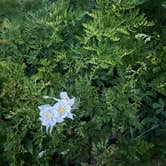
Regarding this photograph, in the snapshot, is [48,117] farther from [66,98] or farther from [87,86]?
[87,86]

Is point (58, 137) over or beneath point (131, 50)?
beneath

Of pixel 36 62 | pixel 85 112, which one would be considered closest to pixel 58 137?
pixel 85 112

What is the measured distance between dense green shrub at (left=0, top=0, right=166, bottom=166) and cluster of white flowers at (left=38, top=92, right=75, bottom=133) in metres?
0.06

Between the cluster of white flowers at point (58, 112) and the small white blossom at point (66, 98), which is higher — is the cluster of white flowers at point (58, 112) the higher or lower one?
the lower one

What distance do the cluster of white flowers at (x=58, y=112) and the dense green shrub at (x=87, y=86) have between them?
6 cm

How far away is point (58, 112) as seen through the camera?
229 cm

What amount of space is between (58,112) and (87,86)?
21 cm

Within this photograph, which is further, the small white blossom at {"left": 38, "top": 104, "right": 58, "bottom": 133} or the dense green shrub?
the dense green shrub

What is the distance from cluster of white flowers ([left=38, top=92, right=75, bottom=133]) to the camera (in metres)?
2.28

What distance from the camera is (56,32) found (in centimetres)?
262

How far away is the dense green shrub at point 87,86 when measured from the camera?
2.42 metres

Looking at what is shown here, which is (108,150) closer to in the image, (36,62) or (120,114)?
(120,114)

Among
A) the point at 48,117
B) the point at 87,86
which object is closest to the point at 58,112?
the point at 48,117

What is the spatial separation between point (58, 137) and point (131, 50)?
548 mm
